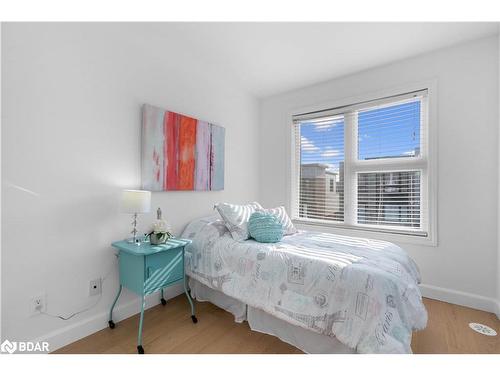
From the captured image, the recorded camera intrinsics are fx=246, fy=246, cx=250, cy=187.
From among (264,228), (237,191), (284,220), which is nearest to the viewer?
(264,228)

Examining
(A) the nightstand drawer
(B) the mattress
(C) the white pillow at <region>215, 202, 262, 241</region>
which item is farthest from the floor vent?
(A) the nightstand drawer

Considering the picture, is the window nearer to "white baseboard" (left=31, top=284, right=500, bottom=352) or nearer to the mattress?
"white baseboard" (left=31, top=284, right=500, bottom=352)

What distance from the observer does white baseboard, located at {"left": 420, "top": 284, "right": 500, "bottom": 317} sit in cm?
221

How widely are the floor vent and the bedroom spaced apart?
15mm

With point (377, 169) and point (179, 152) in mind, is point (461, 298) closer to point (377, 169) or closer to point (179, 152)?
point (377, 169)

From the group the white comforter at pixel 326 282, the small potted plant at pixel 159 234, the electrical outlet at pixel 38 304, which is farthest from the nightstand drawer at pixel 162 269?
the electrical outlet at pixel 38 304

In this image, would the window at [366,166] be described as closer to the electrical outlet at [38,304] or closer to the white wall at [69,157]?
the white wall at [69,157]

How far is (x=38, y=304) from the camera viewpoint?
1.60 metres

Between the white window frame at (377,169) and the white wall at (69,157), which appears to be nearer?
the white wall at (69,157)

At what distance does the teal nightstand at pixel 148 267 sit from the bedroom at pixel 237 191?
0.02 m

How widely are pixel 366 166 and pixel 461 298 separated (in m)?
1.56

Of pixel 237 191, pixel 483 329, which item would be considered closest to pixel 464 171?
pixel 483 329

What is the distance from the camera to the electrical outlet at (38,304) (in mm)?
1579
